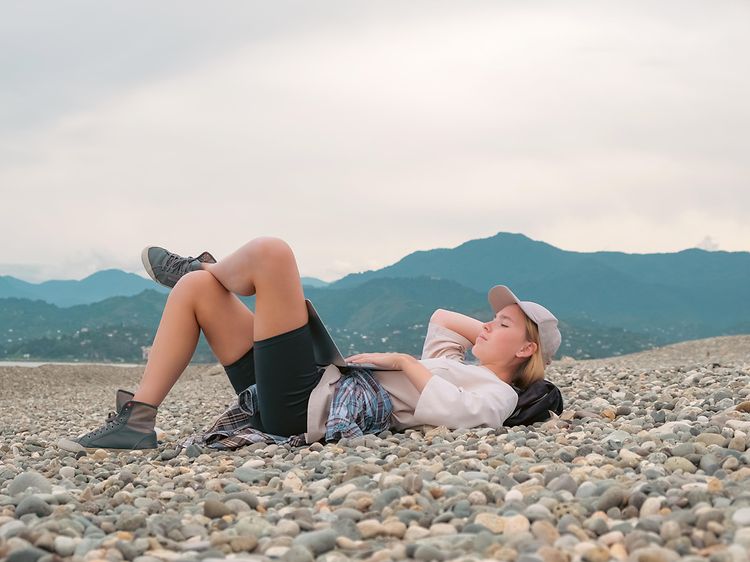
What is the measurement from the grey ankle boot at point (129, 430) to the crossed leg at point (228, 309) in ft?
0.32

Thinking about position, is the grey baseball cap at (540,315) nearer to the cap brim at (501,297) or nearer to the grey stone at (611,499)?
the cap brim at (501,297)

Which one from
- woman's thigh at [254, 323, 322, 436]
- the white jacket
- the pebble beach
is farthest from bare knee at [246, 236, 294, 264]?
the pebble beach

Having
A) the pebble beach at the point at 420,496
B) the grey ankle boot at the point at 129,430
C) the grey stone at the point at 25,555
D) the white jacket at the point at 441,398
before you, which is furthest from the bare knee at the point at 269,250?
the grey stone at the point at 25,555

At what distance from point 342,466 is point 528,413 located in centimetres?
199

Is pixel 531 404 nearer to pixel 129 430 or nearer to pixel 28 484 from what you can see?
pixel 129 430

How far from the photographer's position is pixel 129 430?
5.74m

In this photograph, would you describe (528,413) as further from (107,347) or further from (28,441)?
(107,347)

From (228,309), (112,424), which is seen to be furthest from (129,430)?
(228,309)

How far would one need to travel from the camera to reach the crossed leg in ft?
16.8

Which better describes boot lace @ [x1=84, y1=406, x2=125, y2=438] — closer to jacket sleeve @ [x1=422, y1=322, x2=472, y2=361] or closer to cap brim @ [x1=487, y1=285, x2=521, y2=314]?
jacket sleeve @ [x1=422, y1=322, x2=472, y2=361]

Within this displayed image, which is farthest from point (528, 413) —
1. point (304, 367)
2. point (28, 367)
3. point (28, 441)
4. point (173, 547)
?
point (28, 367)

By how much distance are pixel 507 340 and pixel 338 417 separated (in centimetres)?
134

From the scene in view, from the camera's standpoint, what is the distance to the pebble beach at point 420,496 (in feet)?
10.3

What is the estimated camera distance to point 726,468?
13.6 feet
